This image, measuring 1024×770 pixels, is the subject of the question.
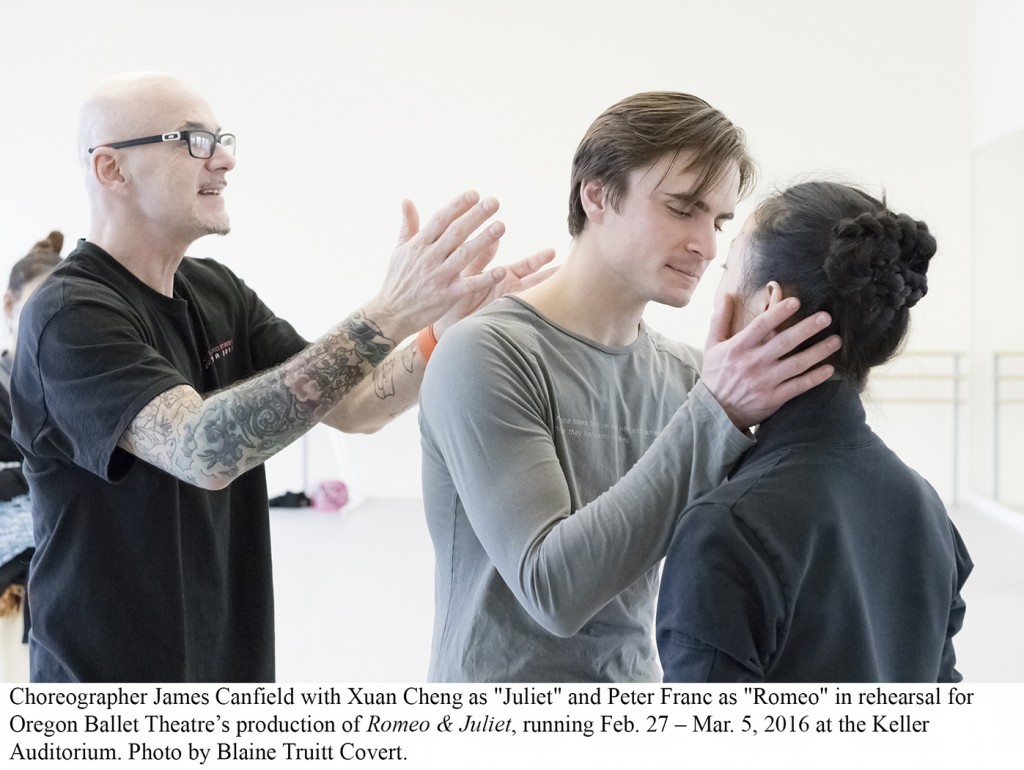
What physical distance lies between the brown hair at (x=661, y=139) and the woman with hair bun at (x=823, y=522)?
189mm

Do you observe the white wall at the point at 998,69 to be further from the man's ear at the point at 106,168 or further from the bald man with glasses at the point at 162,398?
the man's ear at the point at 106,168

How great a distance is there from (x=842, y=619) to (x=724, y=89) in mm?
5864

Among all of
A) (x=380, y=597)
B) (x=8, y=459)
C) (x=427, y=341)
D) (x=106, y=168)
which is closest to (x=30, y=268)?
(x=8, y=459)

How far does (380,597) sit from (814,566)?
11.3 ft

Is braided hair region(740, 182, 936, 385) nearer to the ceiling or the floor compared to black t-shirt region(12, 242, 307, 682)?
nearer to the ceiling

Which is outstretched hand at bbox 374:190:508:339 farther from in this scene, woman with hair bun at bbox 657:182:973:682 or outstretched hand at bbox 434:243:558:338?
woman with hair bun at bbox 657:182:973:682

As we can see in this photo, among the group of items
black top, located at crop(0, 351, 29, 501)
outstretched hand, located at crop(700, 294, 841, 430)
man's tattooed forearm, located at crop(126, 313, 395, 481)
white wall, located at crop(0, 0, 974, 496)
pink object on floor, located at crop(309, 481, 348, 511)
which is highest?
white wall, located at crop(0, 0, 974, 496)

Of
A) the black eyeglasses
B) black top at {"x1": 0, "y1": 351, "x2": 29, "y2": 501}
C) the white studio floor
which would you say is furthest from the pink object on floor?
the black eyeglasses

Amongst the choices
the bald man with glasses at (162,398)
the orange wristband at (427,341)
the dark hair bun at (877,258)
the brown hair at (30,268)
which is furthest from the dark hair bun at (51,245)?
the dark hair bun at (877,258)

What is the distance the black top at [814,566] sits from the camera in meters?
0.98

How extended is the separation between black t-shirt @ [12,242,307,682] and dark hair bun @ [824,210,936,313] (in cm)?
86

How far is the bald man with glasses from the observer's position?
4.45 feet

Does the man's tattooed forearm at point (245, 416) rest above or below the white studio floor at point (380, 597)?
above

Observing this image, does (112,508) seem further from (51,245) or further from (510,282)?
(51,245)
